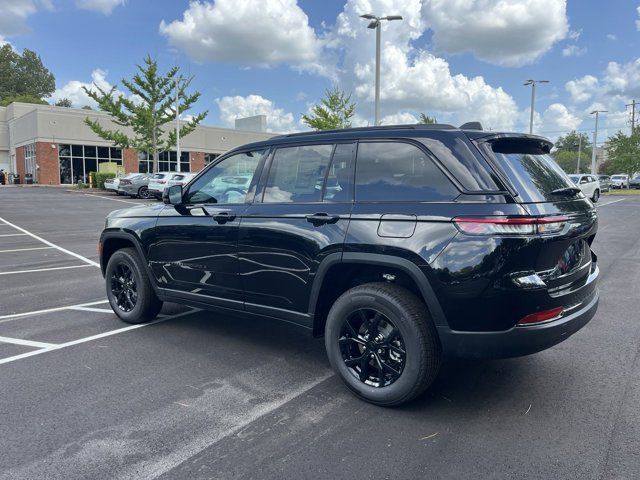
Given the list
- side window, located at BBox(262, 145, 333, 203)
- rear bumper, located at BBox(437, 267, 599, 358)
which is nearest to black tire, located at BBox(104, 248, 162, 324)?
side window, located at BBox(262, 145, 333, 203)

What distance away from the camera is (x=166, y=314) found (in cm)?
581

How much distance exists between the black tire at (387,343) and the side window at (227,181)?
140 centimetres

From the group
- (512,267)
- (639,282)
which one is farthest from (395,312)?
(639,282)

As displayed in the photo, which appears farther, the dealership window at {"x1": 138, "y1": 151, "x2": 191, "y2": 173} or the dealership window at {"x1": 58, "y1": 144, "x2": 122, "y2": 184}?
the dealership window at {"x1": 138, "y1": 151, "x2": 191, "y2": 173}

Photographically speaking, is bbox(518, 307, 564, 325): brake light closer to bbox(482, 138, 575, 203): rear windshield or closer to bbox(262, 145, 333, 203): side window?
bbox(482, 138, 575, 203): rear windshield

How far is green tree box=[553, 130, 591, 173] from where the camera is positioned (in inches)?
3794

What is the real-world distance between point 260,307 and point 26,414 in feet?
5.71

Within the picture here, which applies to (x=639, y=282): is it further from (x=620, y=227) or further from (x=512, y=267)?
(x=620, y=227)

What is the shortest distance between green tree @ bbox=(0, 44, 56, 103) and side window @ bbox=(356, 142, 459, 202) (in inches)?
3968

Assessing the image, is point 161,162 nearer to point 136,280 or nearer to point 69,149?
point 69,149

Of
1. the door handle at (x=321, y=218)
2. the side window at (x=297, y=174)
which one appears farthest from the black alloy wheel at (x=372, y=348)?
the side window at (x=297, y=174)

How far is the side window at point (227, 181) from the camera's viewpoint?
4402 millimetres

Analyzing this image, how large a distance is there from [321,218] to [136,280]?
2507 mm

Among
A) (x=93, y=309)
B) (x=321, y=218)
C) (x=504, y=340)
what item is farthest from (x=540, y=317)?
(x=93, y=309)
